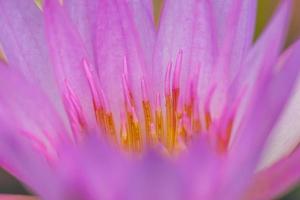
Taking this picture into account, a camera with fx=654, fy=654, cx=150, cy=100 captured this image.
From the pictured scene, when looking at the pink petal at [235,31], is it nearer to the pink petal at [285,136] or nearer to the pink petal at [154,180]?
the pink petal at [285,136]

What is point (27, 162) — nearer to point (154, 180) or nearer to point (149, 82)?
point (154, 180)

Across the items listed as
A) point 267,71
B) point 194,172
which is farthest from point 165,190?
point 267,71

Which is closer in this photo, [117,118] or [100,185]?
[100,185]

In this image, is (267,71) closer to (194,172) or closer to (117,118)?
(194,172)

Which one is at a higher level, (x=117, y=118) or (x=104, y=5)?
(x=104, y=5)

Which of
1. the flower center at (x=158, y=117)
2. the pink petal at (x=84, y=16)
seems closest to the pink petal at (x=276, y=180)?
the flower center at (x=158, y=117)

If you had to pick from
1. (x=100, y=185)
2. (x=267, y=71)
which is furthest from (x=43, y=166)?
(x=267, y=71)

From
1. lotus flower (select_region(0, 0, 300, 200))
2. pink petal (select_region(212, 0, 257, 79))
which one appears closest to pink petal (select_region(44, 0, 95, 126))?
lotus flower (select_region(0, 0, 300, 200))
